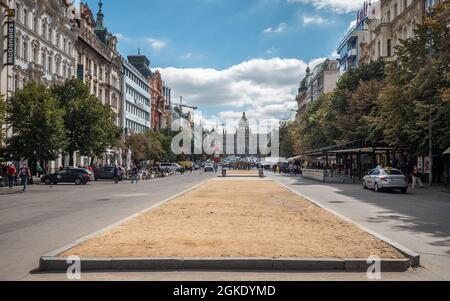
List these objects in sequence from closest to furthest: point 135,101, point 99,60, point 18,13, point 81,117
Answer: point 18,13 < point 81,117 < point 99,60 < point 135,101

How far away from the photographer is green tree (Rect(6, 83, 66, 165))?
37281 millimetres

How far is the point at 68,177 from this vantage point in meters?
39.3

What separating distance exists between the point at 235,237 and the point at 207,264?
246 centimetres

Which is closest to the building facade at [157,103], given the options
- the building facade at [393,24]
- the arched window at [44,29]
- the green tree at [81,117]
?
the arched window at [44,29]

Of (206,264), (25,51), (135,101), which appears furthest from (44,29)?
(206,264)

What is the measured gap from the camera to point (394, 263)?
7.69 meters

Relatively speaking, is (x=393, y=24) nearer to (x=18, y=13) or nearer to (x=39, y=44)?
(x=39, y=44)

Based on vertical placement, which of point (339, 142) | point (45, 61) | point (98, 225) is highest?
point (45, 61)

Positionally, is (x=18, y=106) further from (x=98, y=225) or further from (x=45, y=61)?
(x=98, y=225)

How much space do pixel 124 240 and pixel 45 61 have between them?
46.4 meters

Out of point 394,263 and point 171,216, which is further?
point 171,216

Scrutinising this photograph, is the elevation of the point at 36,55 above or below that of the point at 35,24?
below

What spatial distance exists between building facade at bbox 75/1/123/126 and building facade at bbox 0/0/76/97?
2.97 m
